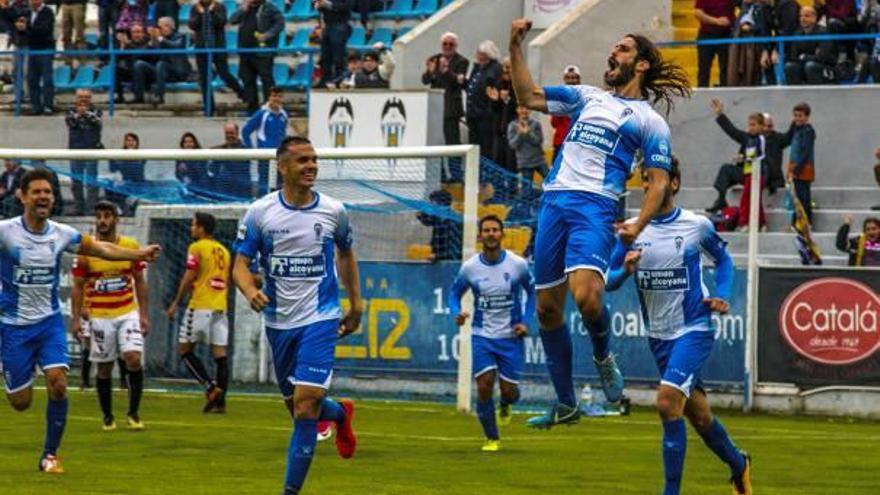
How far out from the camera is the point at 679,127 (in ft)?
104

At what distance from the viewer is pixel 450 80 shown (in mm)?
31281

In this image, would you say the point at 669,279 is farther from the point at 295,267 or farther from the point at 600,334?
the point at 295,267

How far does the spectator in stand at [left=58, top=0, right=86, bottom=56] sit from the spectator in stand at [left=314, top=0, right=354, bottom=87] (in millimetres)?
6608

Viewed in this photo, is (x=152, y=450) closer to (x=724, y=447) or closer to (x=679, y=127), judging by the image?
(x=724, y=447)

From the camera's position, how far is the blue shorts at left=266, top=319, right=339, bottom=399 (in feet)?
48.2

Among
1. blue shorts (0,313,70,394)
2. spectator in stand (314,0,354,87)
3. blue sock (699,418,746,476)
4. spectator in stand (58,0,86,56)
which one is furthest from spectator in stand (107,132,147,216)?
blue sock (699,418,746,476)

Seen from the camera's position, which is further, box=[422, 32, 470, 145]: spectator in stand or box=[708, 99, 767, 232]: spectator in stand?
box=[422, 32, 470, 145]: spectator in stand

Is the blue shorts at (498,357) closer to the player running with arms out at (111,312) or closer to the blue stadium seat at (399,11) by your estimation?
the player running with arms out at (111,312)

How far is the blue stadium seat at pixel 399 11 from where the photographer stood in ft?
119

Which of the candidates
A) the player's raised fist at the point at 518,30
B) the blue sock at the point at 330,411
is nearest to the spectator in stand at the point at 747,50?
the blue sock at the point at 330,411

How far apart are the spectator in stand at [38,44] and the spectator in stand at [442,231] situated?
11.8 metres

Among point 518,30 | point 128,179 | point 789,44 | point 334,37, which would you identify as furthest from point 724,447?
point 334,37

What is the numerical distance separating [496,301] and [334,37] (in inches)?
522

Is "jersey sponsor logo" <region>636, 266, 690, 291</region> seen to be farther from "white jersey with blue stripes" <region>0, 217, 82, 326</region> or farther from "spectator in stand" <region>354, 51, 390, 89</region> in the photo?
"spectator in stand" <region>354, 51, 390, 89</region>
